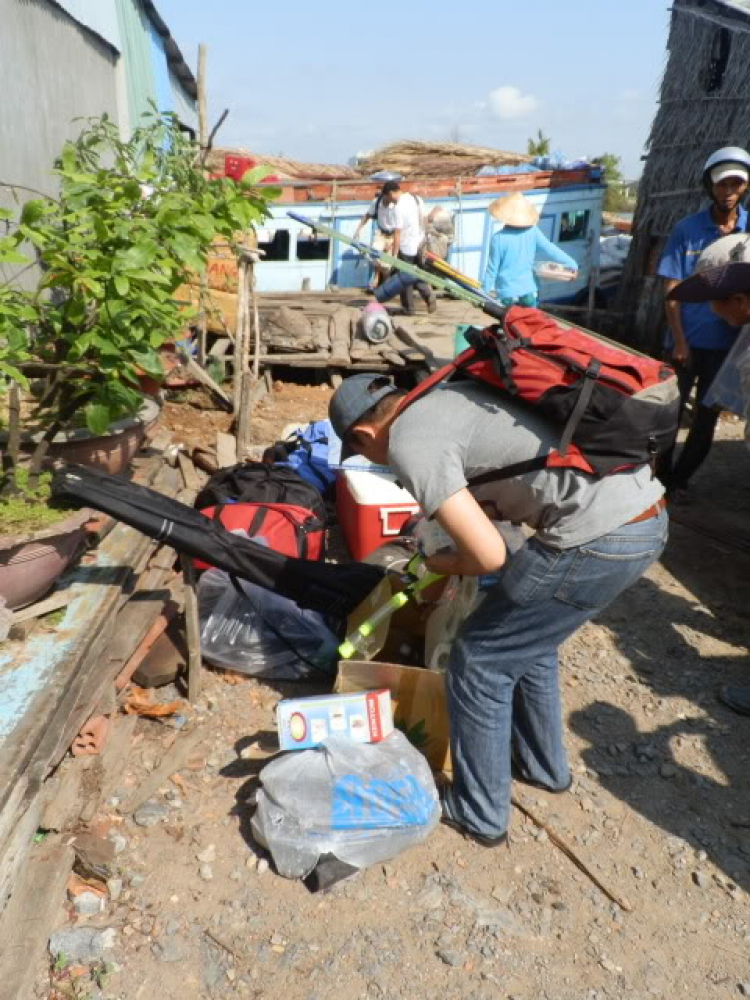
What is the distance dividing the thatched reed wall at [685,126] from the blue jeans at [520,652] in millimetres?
8547

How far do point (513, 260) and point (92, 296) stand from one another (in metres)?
4.52

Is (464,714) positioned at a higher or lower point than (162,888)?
higher

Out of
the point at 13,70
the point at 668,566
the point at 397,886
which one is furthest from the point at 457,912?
the point at 13,70

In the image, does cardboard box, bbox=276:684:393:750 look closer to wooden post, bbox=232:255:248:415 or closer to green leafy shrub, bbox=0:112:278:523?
green leafy shrub, bbox=0:112:278:523

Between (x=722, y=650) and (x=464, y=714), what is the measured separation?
2089 mm

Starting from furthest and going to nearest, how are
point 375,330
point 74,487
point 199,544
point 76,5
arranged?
point 375,330 < point 76,5 < point 199,544 < point 74,487

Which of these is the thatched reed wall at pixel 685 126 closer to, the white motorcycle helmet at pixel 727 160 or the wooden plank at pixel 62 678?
the white motorcycle helmet at pixel 727 160

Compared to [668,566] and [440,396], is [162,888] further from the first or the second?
[668,566]

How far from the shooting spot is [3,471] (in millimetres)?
3260

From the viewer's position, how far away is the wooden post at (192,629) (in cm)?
330

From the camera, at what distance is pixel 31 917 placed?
232 centimetres

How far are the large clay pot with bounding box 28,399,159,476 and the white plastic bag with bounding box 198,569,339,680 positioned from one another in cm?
83

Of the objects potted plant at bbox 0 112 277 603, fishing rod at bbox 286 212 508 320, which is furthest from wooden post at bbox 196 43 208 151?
potted plant at bbox 0 112 277 603

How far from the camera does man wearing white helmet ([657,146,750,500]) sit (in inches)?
197
